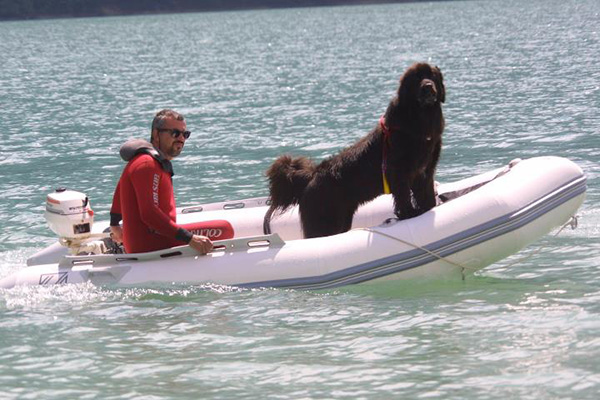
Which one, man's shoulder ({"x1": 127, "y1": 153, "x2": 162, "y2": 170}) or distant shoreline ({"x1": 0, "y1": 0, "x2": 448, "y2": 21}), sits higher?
distant shoreline ({"x1": 0, "y1": 0, "x2": 448, "y2": 21})

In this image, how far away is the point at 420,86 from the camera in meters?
6.79

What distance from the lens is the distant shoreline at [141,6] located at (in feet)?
276

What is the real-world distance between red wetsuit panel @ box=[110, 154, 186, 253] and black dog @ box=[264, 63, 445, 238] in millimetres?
811

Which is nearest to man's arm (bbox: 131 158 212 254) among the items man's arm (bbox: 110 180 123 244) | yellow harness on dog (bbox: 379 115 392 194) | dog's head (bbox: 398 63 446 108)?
man's arm (bbox: 110 180 123 244)

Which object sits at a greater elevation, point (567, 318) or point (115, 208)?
point (115, 208)

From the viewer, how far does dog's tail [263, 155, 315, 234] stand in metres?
7.17

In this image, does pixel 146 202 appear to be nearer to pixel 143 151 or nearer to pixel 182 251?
pixel 143 151

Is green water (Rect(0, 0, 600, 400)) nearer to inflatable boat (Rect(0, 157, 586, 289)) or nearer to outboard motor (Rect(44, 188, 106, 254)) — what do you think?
inflatable boat (Rect(0, 157, 586, 289))

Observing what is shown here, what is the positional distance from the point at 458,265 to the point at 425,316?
670 mm

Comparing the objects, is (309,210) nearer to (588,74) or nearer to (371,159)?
(371,159)

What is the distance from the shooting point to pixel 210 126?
17516 millimetres

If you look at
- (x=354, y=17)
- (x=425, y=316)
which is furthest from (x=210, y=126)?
(x=354, y=17)

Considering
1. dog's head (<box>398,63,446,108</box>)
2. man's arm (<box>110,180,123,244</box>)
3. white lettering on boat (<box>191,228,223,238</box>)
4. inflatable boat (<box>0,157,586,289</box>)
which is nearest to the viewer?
dog's head (<box>398,63,446,108</box>)

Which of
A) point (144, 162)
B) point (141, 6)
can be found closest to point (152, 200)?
point (144, 162)
